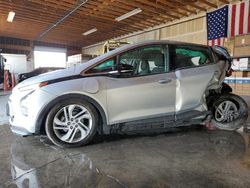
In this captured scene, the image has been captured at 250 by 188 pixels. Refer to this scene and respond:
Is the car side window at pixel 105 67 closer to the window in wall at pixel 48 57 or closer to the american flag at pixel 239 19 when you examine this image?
the american flag at pixel 239 19

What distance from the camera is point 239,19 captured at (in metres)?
8.17

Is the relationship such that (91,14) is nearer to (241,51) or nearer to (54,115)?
(241,51)

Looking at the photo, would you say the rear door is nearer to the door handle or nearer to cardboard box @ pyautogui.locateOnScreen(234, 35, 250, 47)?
the door handle

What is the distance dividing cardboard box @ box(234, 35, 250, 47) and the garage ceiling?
181 cm

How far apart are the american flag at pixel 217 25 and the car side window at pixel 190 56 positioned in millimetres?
6591

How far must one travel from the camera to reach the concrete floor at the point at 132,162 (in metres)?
1.85

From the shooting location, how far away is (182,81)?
2.84 meters

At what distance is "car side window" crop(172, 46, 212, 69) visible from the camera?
9.64ft

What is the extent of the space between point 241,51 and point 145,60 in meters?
6.31

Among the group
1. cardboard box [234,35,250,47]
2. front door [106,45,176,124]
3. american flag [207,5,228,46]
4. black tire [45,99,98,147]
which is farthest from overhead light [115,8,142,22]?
black tire [45,99,98,147]

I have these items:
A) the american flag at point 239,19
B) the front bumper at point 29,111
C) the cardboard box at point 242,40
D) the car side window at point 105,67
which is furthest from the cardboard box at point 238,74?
the front bumper at point 29,111

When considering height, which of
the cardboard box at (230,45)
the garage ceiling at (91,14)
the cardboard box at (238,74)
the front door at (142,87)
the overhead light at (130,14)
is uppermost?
the garage ceiling at (91,14)

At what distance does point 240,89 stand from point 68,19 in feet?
29.0

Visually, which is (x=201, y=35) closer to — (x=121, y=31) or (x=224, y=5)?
(x=224, y=5)
